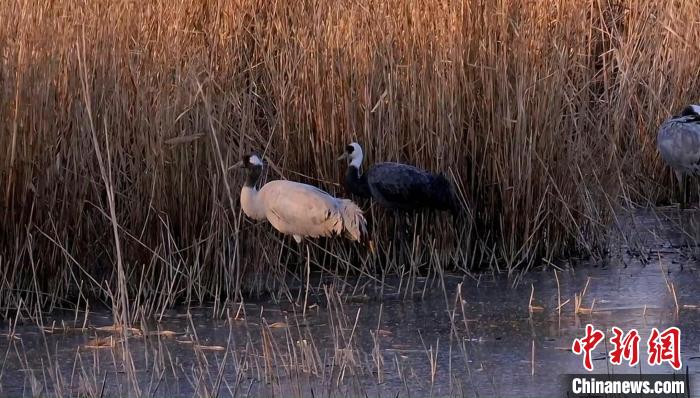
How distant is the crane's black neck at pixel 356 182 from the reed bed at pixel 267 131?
0.75ft

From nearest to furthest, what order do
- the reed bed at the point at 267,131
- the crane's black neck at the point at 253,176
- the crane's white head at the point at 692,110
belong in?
the reed bed at the point at 267,131
the crane's black neck at the point at 253,176
the crane's white head at the point at 692,110

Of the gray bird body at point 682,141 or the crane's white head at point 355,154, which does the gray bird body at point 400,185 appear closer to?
the crane's white head at point 355,154

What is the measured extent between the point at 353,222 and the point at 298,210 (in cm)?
32

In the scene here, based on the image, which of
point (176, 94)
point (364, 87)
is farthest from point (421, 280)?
point (176, 94)

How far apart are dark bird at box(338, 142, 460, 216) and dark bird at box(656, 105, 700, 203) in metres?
2.13

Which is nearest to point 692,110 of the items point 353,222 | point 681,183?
point 681,183

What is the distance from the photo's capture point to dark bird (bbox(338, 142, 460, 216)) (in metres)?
6.90

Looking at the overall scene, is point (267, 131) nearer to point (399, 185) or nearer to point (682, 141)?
point (399, 185)

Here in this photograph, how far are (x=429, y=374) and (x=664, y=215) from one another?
4042 millimetres

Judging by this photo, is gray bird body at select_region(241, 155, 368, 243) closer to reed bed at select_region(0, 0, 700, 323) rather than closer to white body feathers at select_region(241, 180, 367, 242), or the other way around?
white body feathers at select_region(241, 180, 367, 242)

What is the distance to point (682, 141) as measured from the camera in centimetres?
849

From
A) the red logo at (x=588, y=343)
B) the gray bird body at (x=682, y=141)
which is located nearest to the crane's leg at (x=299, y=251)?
the red logo at (x=588, y=343)

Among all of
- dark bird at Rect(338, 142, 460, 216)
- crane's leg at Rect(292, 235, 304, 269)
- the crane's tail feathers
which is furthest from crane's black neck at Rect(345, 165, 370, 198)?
crane's leg at Rect(292, 235, 304, 269)

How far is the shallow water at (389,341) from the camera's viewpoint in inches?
188
